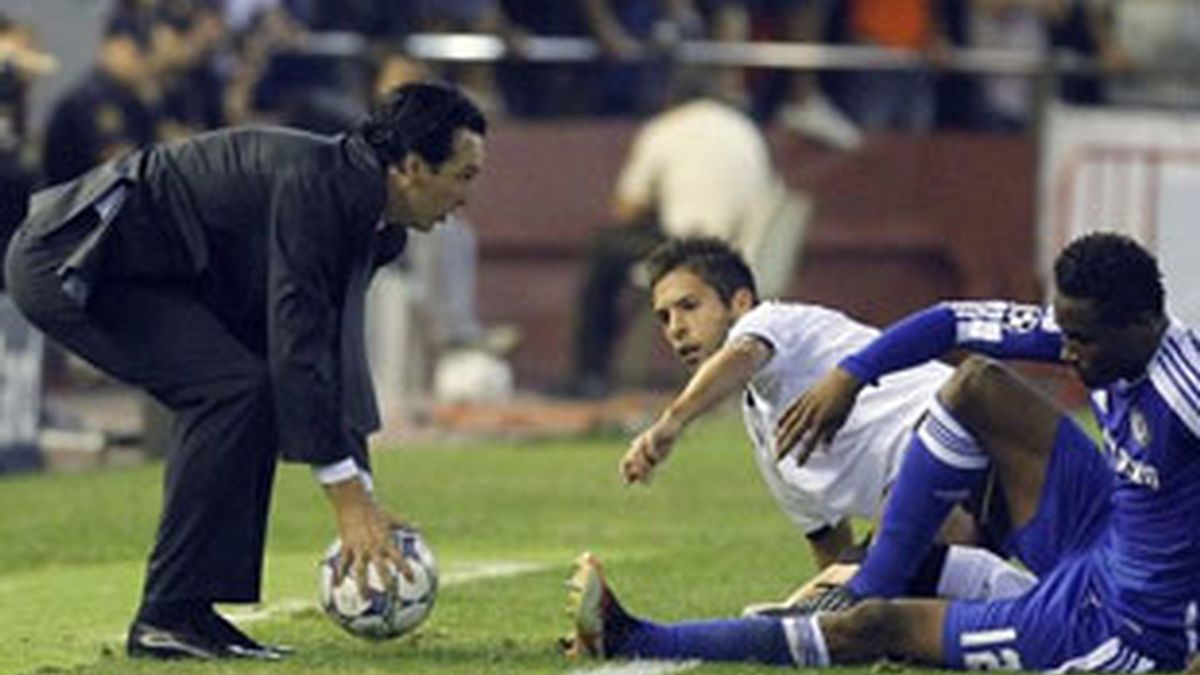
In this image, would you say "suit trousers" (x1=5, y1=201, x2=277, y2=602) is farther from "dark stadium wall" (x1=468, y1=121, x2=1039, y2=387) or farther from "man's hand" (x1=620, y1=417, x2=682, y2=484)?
"dark stadium wall" (x1=468, y1=121, x2=1039, y2=387)

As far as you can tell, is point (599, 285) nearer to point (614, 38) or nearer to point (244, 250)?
point (614, 38)

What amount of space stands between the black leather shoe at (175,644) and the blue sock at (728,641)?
113 cm

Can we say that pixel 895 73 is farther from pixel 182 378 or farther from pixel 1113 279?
pixel 1113 279

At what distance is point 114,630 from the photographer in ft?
42.2

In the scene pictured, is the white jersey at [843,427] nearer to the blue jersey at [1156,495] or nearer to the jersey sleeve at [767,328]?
the jersey sleeve at [767,328]

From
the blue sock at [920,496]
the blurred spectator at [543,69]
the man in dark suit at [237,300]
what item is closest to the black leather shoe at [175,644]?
the man in dark suit at [237,300]

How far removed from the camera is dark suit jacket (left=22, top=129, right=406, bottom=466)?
1114 cm

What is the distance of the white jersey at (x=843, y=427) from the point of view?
12.1 metres

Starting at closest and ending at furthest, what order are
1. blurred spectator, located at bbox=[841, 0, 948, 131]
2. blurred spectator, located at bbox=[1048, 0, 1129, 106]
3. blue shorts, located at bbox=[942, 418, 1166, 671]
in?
1. blue shorts, located at bbox=[942, 418, 1166, 671]
2. blurred spectator, located at bbox=[841, 0, 948, 131]
3. blurred spectator, located at bbox=[1048, 0, 1129, 106]

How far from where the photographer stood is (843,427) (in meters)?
12.0

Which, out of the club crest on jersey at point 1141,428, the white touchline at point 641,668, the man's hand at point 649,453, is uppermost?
the club crest on jersey at point 1141,428

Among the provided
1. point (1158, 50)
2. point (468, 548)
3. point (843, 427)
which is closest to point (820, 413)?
point (843, 427)

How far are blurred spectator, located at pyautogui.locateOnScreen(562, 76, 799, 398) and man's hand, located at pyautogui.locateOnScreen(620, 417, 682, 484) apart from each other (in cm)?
1298

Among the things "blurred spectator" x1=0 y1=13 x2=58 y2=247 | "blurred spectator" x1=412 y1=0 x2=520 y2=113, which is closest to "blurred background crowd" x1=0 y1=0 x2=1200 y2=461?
"blurred spectator" x1=412 y1=0 x2=520 y2=113
